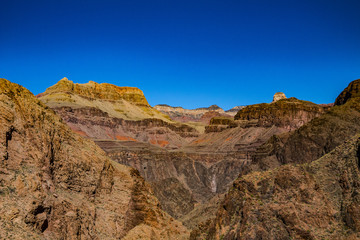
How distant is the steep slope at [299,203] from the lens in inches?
655

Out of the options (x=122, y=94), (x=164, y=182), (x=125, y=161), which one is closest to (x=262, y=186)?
(x=164, y=182)

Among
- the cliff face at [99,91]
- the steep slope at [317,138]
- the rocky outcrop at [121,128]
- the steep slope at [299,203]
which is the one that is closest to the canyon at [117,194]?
the steep slope at [299,203]

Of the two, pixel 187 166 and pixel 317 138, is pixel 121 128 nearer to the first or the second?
pixel 187 166

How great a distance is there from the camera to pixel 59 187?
1923cm

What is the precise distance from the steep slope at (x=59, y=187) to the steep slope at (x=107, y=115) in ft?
246

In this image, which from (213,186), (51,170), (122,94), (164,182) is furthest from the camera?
(122,94)

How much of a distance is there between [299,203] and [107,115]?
353ft

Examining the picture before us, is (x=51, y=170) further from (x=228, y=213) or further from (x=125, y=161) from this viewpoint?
(x=125, y=161)

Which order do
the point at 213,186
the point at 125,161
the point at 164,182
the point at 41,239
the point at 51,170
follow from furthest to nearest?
the point at 125,161 → the point at 213,186 → the point at 164,182 → the point at 51,170 → the point at 41,239

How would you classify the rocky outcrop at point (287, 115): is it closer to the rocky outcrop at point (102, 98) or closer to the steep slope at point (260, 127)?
the steep slope at point (260, 127)

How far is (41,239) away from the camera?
15.2 meters

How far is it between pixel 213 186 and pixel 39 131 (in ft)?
183

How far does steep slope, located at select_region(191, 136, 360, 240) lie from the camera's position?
1664 centimetres

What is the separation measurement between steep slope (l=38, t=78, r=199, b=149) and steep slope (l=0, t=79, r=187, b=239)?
2946 inches
